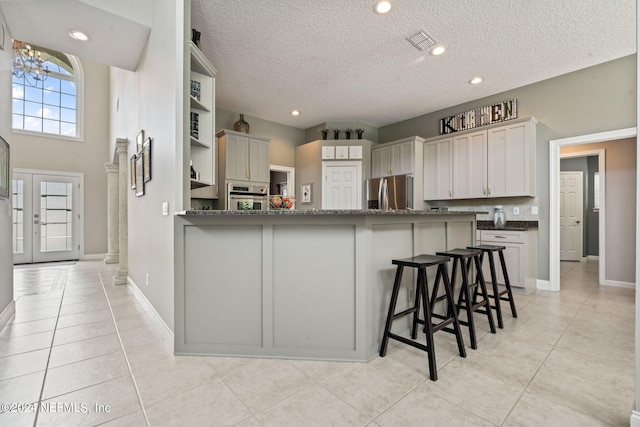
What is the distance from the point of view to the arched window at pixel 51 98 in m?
6.12

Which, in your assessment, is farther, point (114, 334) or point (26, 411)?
point (114, 334)

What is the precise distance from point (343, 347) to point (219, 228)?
119cm

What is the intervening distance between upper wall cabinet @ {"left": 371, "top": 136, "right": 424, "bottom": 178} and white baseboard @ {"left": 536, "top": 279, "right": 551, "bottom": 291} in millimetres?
2411

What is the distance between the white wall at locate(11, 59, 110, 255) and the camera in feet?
21.2

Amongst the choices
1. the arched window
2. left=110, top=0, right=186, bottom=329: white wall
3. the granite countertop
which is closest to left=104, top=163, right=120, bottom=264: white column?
the arched window

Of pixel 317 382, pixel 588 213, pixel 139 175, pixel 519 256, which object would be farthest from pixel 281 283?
pixel 588 213

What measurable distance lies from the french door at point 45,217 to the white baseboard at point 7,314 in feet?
14.2

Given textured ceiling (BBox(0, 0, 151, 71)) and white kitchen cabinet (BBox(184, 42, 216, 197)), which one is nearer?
textured ceiling (BBox(0, 0, 151, 71))

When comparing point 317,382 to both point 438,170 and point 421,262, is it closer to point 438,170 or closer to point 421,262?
point 421,262

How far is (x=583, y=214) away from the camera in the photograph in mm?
6480

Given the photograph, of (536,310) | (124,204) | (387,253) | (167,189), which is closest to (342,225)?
(387,253)

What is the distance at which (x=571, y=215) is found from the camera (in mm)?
6586

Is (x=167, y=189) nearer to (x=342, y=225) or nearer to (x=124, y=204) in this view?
(x=342, y=225)

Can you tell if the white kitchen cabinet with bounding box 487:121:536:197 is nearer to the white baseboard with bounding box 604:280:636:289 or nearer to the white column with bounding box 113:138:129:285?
the white baseboard with bounding box 604:280:636:289
